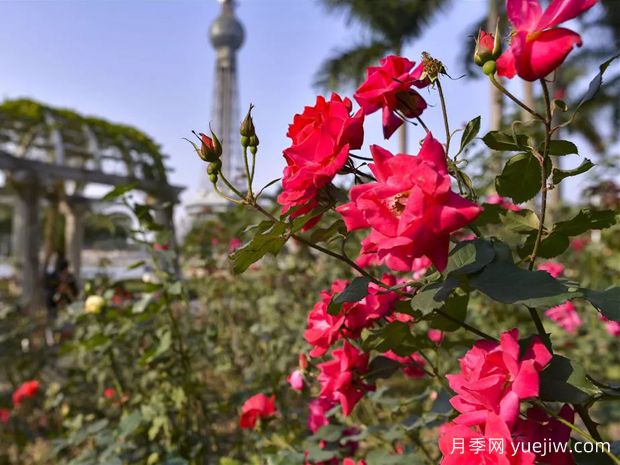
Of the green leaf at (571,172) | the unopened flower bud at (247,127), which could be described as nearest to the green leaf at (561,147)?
the green leaf at (571,172)

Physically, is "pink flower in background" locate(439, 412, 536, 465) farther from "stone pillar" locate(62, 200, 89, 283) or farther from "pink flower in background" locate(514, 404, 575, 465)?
"stone pillar" locate(62, 200, 89, 283)

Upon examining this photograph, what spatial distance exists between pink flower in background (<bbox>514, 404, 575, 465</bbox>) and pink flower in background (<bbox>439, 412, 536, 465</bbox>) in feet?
0.14

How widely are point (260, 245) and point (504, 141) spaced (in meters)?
0.29

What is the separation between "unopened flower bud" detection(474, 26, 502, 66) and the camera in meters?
0.53

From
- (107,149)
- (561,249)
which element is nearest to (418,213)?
(561,249)

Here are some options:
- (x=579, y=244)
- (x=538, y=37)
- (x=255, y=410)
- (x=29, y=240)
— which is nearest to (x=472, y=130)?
(x=538, y=37)

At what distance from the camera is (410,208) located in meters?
0.47

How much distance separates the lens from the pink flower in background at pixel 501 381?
0.49 metres

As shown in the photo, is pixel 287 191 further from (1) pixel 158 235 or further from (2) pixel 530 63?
(1) pixel 158 235

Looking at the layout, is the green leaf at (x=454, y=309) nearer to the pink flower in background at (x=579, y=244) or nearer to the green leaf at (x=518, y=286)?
the green leaf at (x=518, y=286)

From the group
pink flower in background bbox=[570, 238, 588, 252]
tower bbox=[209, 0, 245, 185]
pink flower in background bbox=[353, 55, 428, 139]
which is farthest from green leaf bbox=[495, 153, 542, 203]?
tower bbox=[209, 0, 245, 185]

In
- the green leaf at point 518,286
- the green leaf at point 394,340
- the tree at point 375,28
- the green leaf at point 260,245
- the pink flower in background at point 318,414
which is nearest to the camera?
the green leaf at point 518,286

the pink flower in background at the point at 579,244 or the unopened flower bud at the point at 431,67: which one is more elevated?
the pink flower in background at the point at 579,244

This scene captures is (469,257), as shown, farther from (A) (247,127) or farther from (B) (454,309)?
(A) (247,127)
